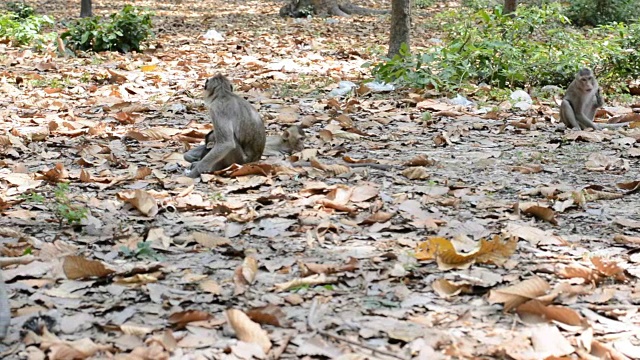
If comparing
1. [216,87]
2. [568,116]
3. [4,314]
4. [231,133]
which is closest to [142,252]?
[4,314]

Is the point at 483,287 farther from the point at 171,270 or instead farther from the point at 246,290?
the point at 171,270

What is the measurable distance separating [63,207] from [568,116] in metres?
5.75

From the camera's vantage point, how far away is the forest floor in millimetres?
3727

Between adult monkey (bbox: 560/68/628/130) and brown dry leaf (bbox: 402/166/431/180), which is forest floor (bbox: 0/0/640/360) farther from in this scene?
adult monkey (bbox: 560/68/628/130)

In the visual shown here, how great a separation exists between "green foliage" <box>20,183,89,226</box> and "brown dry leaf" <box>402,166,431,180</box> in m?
2.58

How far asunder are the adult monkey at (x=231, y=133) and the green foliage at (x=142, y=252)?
6.77 feet

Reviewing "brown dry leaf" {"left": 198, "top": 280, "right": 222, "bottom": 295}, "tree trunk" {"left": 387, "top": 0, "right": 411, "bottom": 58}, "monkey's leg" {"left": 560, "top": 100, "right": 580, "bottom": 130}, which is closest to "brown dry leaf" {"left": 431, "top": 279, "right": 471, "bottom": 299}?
"brown dry leaf" {"left": 198, "top": 280, "right": 222, "bottom": 295}

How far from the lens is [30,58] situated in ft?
42.1

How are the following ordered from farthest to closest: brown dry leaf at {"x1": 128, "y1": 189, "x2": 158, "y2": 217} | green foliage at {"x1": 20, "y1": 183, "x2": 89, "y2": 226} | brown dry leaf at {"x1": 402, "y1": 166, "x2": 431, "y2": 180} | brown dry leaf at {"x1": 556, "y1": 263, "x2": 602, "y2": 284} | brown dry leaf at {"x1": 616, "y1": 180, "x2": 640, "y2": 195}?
brown dry leaf at {"x1": 402, "y1": 166, "x2": 431, "y2": 180} → brown dry leaf at {"x1": 616, "y1": 180, "x2": 640, "y2": 195} → brown dry leaf at {"x1": 128, "y1": 189, "x2": 158, "y2": 217} → green foliage at {"x1": 20, "y1": 183, "x2": 89, "y2": 226} → brown dry leaf at {"x1": 556, "y1": 263, "x2": 602, "y2": 284}

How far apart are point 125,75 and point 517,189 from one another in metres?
6.91

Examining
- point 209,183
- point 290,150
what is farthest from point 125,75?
point 209,183

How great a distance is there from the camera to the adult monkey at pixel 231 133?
6.86 m

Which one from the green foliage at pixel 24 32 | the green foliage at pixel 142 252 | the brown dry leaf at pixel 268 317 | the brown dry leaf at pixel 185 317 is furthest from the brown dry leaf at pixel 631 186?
the green foliage at pixel 24 32

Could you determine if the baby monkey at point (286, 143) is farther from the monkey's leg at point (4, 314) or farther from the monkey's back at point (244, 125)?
the monkey's leg at point (4, 314)
